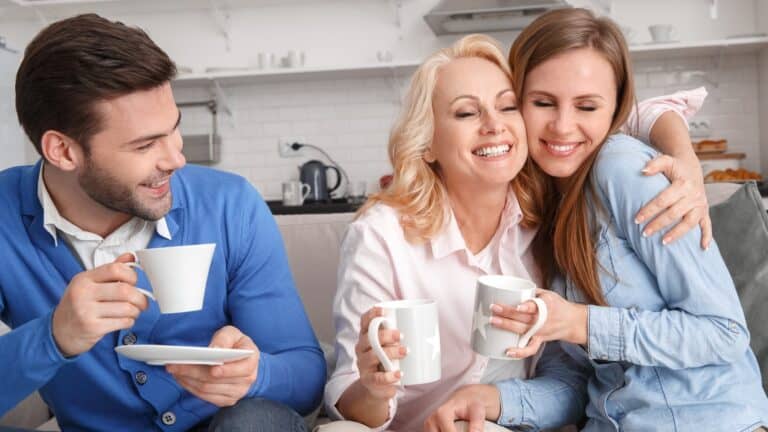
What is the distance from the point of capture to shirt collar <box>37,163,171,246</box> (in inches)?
58.4

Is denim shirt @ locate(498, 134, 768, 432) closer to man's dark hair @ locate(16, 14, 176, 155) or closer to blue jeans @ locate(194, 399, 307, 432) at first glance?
blue jeans @ locate(194, 399, 307, 432)

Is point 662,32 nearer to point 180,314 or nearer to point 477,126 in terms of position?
point 477,126

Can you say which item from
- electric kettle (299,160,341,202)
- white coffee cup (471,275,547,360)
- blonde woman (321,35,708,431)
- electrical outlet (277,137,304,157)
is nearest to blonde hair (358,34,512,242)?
blonde woman (321,35,708,431)

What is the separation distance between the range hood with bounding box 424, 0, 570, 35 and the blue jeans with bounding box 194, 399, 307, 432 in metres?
3.18

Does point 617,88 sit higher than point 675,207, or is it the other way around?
point 617,88

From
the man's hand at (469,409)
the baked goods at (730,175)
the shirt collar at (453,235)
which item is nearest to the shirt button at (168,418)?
the man's hand at (469,409)

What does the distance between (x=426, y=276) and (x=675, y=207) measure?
0.55m

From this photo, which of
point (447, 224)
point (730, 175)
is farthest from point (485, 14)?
point (447, 224)

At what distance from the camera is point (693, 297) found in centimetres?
134

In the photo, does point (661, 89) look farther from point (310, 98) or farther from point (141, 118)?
point (141, 118)

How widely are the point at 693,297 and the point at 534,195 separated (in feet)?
1.52

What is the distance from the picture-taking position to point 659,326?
136cm

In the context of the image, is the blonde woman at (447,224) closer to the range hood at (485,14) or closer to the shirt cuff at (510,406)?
the shirt cuff at (510,406)

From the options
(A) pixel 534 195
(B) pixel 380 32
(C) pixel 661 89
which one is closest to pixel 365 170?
(B) pixel 380 32
